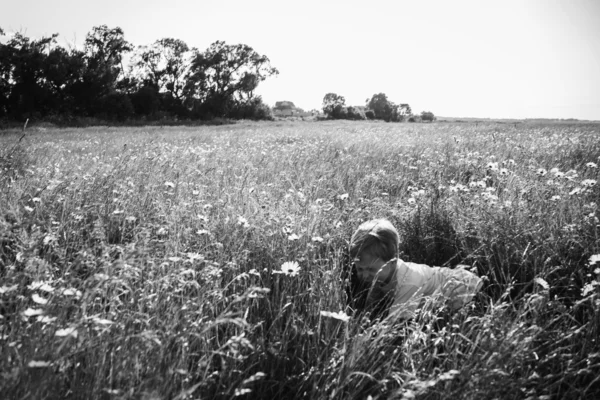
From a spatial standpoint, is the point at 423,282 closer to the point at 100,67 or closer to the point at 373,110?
the point at 100,67

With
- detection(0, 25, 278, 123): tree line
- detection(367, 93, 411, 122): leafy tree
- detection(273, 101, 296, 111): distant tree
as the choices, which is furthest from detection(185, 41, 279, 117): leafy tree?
detection(273, 101, 296, 111): distant tree

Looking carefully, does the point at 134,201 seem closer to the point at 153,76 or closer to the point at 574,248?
the point at 574,248

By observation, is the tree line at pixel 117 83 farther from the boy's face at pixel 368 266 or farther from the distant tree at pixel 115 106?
the boy's face at pixel 368 266

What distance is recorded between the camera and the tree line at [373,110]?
6657 cm

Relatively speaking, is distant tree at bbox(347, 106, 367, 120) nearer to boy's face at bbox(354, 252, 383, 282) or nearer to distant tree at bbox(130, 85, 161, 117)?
distant tree at bbox(130, 85, 161, 117)

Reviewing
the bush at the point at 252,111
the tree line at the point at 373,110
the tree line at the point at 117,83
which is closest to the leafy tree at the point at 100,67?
the tree line at the point at 117,83

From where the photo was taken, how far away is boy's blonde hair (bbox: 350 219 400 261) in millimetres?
2312

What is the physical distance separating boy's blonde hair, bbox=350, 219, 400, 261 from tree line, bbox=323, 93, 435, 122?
62267 millimetres

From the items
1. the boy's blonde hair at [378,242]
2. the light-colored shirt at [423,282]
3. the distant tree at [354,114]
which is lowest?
the light-colored shirt at [423,282]

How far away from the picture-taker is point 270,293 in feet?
7.22

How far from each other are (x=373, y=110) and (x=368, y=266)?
76804 mm

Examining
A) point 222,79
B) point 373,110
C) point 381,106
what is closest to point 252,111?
point 222,79

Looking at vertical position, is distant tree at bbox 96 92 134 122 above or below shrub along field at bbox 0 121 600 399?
above

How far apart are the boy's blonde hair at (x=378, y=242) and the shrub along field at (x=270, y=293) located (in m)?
0.18
